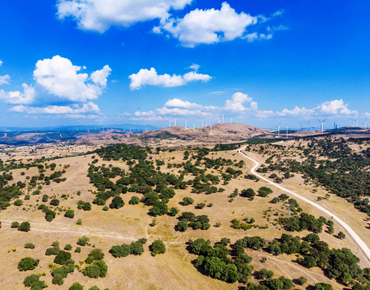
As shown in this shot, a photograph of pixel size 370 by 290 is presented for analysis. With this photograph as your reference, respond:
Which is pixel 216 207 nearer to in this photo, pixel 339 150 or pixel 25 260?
pixel 25 260

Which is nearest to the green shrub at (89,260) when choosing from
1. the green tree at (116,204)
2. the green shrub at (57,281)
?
the green shrub at (57,281)

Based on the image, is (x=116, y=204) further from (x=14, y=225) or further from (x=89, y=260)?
(x=89, y=260)

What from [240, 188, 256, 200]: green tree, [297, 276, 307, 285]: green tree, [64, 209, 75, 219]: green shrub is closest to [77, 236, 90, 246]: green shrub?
[64, 209, 75, 219]: green shrub

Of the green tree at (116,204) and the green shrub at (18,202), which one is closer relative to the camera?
the green shrub at (18,202)

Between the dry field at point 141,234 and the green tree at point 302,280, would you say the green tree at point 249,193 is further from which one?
the green tree at point 302,280

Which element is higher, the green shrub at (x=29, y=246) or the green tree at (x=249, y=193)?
the green tree at (x=249, y=193)

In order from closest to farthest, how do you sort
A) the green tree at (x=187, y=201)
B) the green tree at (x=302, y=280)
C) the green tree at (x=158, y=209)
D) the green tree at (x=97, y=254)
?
the green tree at (x=302, y=280), the green tree at (x=97, y=254), the green tree at (x=158, y=209), the green tree at (x=187, y=201)

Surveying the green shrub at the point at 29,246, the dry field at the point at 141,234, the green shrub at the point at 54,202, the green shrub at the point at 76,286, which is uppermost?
the green shrub at the point at 54,202

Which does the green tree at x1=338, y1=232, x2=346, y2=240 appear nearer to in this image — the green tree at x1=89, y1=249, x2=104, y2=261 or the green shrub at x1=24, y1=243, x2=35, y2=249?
the green tree at x1=89, y1=249, x2=104, y2=261

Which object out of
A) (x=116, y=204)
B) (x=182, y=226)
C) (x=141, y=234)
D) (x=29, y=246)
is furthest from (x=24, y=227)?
(x=182, y=226)
